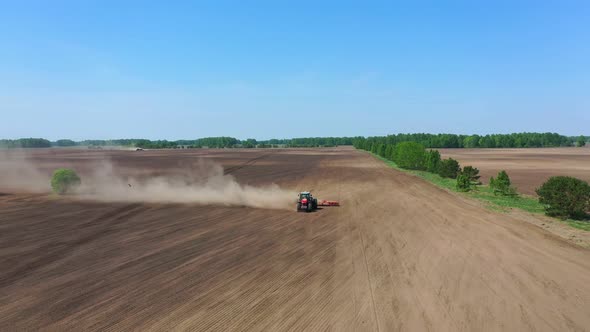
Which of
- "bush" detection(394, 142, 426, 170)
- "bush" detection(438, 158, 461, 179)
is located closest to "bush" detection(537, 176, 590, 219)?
"bush" detection(438, 158, 461, 179)

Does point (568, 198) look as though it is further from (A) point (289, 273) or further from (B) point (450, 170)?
(B) point (450, 170)

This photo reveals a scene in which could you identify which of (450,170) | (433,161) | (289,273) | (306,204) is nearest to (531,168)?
(433,161)

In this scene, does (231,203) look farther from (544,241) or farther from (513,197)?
(513,197)

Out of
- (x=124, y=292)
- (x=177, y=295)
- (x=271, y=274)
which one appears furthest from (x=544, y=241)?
(x=124, y=292)

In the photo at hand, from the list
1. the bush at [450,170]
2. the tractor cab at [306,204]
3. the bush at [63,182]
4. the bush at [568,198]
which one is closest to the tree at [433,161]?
the bush at [450,170]

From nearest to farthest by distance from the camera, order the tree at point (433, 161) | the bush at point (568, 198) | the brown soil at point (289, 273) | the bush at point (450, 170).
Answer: the brown soil at point (289, 273) < the bush at point (568, 198) < the bush at point (450, 170) < the tree at point (433, 161)

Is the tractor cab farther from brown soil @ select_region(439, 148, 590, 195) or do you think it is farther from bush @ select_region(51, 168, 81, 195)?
bush @ select_region(51, 168, 81, 195)

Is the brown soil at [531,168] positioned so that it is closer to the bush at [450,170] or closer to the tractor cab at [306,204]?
the bush at [450,170]
